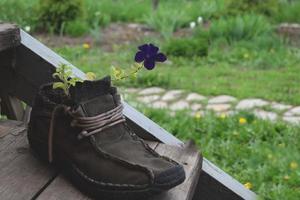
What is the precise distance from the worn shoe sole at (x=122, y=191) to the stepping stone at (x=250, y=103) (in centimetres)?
268

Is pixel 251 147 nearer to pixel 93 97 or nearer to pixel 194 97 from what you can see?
pixel 194 97

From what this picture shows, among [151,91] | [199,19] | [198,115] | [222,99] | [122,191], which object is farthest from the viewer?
[199,19]

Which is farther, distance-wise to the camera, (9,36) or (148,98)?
(148,98)

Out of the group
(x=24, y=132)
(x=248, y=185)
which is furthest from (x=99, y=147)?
(x=248, y=185)

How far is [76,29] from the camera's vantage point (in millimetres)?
6688

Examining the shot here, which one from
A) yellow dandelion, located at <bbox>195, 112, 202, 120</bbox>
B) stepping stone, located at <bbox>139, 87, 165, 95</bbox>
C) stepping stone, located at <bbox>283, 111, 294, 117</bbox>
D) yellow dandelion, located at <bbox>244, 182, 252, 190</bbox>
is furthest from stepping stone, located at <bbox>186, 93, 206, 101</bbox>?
yellow dandelion, located at <bbox>244, 182, 252, 190</bbox>

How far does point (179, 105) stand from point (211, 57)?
156 cm

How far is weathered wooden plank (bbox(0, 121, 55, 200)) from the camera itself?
1.39m

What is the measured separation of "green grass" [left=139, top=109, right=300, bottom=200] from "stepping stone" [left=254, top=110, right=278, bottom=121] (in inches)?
4.6

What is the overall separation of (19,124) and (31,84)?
0.16 meters

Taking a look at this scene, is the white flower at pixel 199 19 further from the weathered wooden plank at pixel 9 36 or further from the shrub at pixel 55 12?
the weathered wooden plank at pixel 9 36

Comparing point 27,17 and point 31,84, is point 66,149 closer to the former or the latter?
point 31,84

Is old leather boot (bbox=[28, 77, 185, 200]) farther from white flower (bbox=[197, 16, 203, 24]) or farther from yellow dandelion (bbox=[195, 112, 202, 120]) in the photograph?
white flower (bbox=[197, 16, 203, 24])

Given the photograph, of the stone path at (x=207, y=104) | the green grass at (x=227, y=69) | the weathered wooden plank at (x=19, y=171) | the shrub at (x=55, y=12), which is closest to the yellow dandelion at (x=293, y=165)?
the stone path at (x=207, y=104)
